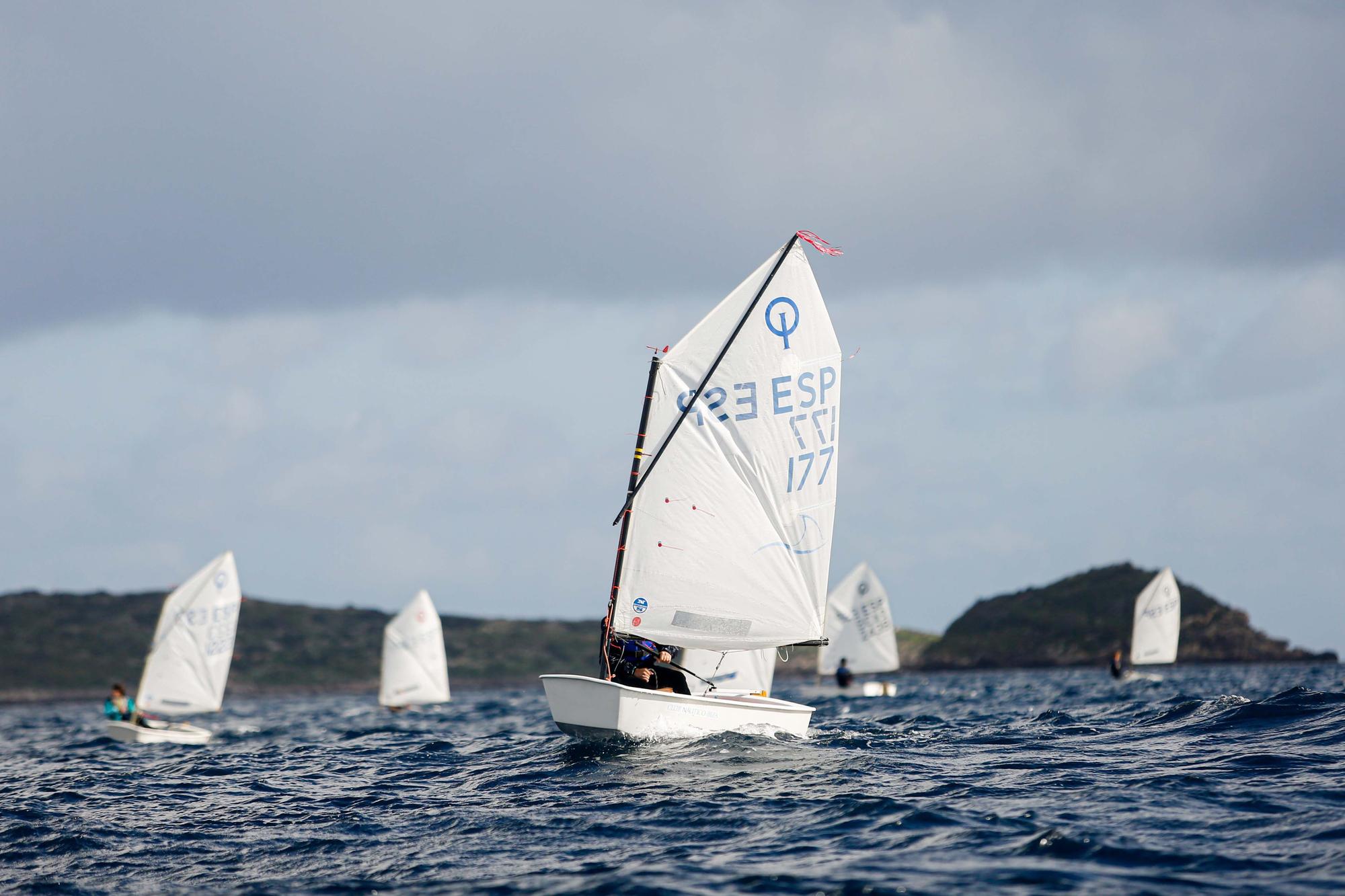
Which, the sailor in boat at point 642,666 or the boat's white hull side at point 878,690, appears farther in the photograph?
the boat's white hull side at point 878,690

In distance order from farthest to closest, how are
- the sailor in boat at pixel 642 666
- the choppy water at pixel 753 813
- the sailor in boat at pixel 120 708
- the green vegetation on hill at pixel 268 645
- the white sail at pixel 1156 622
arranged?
the green vegetation on hill at pixel 268 645 → the white sail at pixel 1156 622 → the sailor in boat at pixel 120 708 → the sailor in boat at pixel 642 666 → the choppy water at pixel 753 813

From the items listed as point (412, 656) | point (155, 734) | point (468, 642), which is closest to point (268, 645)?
point (468, 642)

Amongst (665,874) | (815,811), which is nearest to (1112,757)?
(815,811)

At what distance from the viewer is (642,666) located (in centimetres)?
2253

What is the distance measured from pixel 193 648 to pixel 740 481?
100 feet

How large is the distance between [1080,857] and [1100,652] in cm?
13107

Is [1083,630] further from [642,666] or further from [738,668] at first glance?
[642,666]

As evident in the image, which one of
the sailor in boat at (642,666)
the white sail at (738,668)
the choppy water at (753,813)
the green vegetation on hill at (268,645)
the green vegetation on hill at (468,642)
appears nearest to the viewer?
the choppy water at (753,813)

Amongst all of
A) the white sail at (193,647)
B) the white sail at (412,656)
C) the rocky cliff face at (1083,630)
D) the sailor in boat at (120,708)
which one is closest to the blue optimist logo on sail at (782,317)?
the sailor in boat at (120,708)

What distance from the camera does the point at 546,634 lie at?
177250 mm

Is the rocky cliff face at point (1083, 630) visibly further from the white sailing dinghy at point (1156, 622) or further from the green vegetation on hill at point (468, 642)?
the white sailing dinghy at point (1156, 622)

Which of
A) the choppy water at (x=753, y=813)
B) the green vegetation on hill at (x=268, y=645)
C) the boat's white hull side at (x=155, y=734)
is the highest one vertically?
the choppy water at (x=753, y=813)

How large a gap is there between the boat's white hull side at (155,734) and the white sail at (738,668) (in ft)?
54.1

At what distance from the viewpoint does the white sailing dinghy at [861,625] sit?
232 ft
